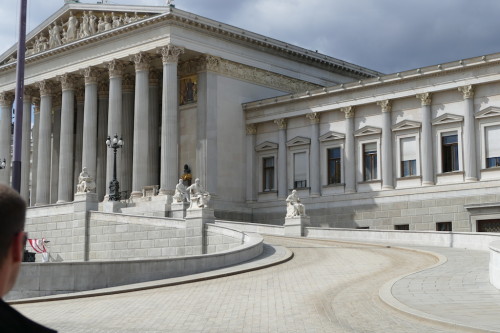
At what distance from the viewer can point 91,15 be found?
6650cm

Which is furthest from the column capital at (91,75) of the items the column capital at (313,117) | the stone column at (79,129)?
the column capital at (313,117)

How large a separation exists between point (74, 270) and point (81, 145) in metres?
47.2

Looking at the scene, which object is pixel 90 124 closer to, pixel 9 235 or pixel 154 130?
pixel 154 130

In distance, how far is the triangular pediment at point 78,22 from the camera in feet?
206

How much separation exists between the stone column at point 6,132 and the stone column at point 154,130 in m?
16.5

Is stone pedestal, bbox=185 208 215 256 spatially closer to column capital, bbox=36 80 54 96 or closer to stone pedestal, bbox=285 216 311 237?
stone pedestal, bbox=285 216 311 237

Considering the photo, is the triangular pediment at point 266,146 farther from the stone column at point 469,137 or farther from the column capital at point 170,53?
the stone column at point 469,137

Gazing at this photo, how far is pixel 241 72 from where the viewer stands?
6369 cm

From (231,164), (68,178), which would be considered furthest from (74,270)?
(68,178)

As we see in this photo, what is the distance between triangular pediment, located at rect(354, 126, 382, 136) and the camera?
56438mm

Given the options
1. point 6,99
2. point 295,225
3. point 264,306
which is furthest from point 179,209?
point 6,99

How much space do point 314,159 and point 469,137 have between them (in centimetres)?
1291

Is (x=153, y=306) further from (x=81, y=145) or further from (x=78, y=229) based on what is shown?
(x=81, y=145)

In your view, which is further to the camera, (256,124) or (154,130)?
(154,130)
